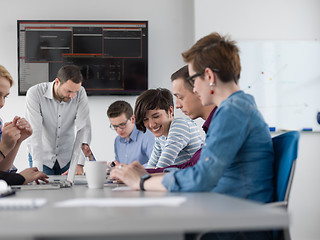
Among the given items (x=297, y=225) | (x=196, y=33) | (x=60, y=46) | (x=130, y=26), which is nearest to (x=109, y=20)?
(x=130, y=26)

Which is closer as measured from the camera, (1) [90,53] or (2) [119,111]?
(2) [119,111]

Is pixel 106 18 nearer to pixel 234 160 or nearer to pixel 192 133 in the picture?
pixel 192 133

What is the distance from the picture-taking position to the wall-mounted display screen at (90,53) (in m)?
4.17

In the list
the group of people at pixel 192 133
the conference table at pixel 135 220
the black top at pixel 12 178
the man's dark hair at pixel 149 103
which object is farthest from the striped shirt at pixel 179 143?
the conference table at pixel 135 220

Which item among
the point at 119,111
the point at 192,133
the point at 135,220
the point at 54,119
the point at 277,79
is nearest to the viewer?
the point at 135,220

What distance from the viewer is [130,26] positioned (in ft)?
13.9

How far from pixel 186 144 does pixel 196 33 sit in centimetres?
218

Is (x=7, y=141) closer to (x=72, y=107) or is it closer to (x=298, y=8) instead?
(x=72, y=107)

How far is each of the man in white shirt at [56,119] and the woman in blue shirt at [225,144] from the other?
1.99 m

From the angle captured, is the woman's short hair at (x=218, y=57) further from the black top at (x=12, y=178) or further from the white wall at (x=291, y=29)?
the white wall at (x=291, y=29)

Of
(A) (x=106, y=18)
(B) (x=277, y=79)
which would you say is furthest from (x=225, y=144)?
(A) (x=106, y=18)

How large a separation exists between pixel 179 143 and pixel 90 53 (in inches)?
94.3

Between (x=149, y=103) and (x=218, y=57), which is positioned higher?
(x=218, y=57)

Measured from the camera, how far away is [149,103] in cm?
238
